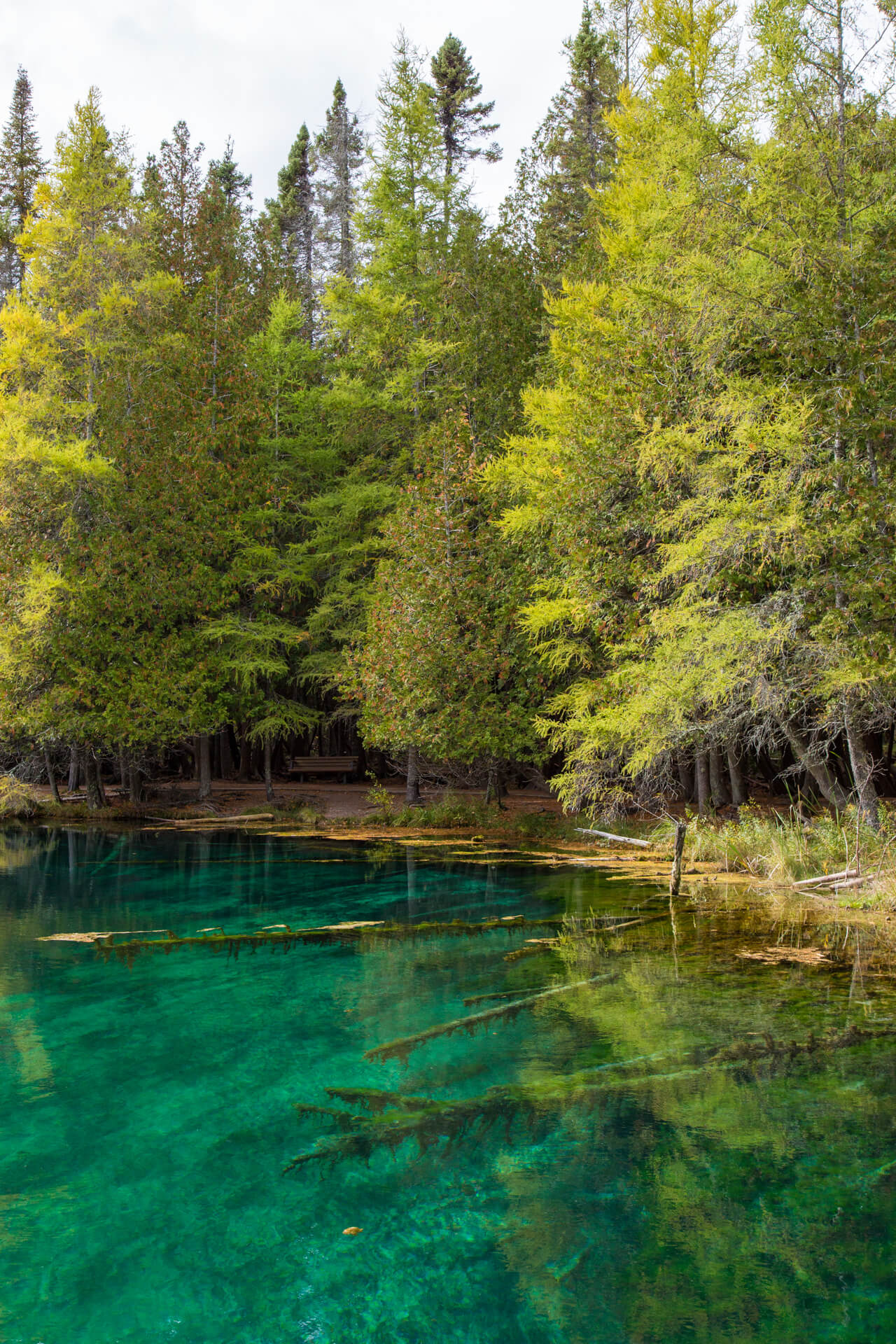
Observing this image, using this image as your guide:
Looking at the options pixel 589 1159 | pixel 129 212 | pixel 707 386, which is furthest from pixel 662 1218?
pixel 129 212

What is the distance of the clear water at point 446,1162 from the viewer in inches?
161

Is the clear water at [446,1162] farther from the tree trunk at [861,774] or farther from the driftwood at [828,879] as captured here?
the tree trunk at [861,774]

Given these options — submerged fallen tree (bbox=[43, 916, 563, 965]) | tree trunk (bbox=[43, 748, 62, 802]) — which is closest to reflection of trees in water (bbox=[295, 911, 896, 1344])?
submerged fallen tree (bbox=[43, 916, 563, 965])

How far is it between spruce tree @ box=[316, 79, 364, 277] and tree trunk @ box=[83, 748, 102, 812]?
23264mm

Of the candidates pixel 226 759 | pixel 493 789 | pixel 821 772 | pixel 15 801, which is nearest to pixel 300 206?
pixel 226 759

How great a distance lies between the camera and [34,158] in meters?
36.7

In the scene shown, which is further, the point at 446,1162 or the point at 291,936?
the point at 291,936

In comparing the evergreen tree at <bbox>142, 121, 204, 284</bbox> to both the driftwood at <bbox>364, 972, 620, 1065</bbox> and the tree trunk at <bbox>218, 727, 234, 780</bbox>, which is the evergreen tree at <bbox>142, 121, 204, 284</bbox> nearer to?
the tree trunk at <bbox>218, 727, 234, 780</bbox>

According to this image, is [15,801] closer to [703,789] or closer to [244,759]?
[244,759]

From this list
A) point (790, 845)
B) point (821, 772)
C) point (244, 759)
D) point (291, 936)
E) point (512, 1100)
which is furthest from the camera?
point (244, 759)

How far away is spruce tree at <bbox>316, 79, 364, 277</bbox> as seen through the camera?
3853cm

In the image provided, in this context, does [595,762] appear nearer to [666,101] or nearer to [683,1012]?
[683,1012]

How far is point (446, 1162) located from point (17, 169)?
41103 mm

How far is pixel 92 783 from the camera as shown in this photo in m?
23.6
